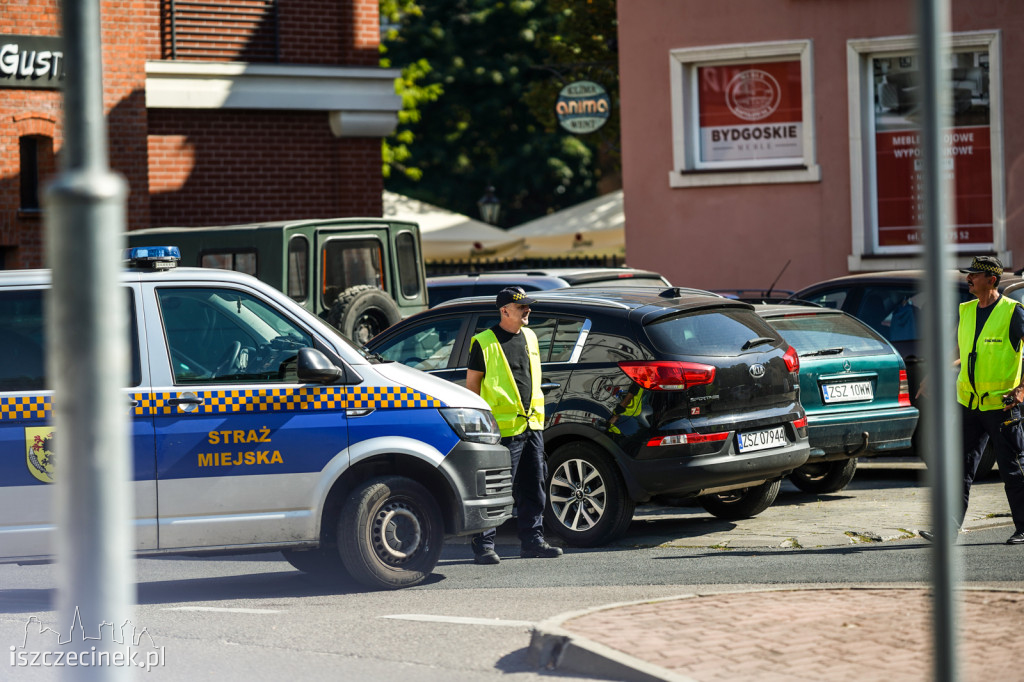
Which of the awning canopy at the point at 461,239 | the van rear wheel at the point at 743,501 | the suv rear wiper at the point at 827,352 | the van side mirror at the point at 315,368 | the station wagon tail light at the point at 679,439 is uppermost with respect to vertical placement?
the awning canopy at the point at 461,239

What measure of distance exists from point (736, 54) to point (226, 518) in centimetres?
1388

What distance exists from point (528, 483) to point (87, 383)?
6032 mm

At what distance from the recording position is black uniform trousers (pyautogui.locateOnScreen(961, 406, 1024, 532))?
29.6ft

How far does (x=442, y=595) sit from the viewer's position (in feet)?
26.4

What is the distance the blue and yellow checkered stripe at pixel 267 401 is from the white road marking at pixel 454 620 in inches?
49.5

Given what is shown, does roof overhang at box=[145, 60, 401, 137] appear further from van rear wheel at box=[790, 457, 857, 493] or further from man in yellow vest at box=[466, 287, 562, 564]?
man in yellow vest at box=[466, 287, 562, 564]

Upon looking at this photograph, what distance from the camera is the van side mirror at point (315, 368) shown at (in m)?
7.81

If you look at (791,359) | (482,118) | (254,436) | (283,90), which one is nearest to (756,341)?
(791,359)

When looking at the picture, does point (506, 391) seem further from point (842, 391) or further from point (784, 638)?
point (842, 391)

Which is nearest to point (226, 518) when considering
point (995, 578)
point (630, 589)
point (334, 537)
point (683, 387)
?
point (334, 537)

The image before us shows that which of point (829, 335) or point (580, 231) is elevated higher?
point (580, 231)

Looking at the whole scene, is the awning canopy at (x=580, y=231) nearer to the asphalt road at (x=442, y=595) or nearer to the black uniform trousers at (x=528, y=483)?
the asphalt road at (x=442, y=595)

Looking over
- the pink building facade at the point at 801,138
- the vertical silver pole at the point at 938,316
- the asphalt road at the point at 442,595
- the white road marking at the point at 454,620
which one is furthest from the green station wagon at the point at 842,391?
the pink building facade at the point at 801,138

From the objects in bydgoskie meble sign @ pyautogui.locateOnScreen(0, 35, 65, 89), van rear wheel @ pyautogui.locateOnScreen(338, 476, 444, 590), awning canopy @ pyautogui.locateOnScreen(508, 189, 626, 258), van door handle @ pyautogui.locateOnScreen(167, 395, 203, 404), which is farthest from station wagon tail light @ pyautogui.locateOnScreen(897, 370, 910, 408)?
awning canopy @ pyautogui.locateOnScreen(508, 189, 626, 258)
